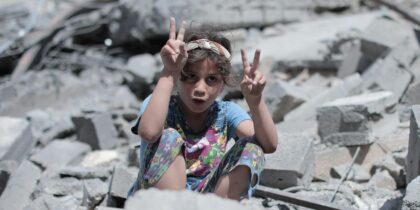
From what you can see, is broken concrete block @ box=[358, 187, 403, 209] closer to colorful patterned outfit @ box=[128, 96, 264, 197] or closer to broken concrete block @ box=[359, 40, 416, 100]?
colorful patterned outfit @ box=[128, 96, 264, 197]

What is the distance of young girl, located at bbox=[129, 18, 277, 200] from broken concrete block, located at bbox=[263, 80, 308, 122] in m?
2.39

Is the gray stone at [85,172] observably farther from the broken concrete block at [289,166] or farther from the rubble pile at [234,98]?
the broken concrete block at [289,166]

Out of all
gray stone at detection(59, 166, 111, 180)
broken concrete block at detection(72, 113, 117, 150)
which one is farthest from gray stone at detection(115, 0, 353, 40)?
gray stone at detection(59, 166, 111, 180)

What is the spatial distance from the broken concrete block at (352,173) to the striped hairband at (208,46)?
5.22ft

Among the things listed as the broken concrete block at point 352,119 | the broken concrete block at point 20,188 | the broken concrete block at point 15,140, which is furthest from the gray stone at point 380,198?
the broken concrete block at point 15,140

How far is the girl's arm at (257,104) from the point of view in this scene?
3.08 metres

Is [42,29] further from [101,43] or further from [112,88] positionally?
[112,88]

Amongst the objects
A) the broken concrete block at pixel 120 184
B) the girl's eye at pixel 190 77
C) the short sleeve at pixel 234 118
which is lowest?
the broken concrete block at pixel 120 184

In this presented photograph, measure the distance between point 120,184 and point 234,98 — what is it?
299cm

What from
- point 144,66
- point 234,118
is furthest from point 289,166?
point 144,66

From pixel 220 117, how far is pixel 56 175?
75.0 inches

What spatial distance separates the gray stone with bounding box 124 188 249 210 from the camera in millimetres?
2303

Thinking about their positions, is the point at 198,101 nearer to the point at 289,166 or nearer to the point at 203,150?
the point at 203,150

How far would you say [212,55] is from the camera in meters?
3.27
